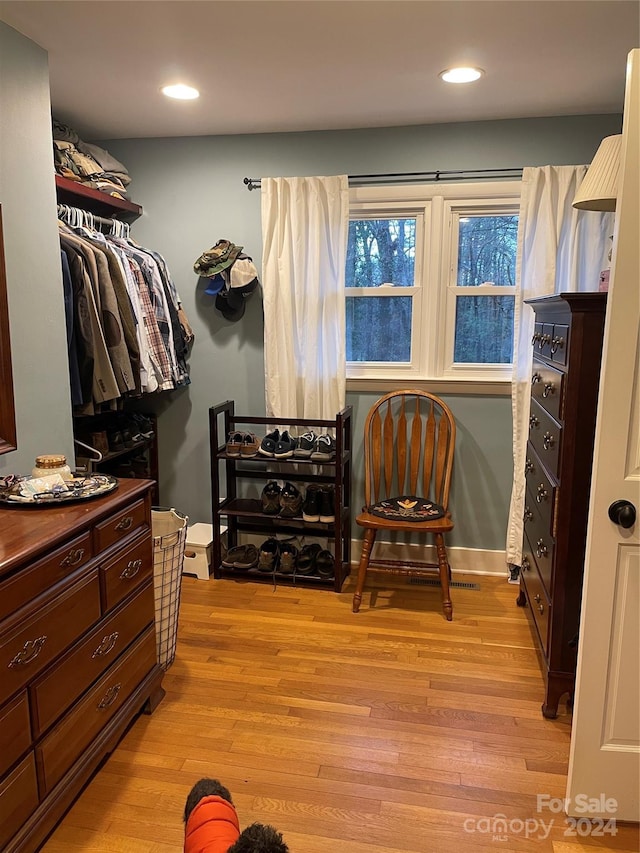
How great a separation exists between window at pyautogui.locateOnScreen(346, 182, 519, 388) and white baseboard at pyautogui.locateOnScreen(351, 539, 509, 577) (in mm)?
972

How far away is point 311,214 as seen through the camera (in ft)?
10.3

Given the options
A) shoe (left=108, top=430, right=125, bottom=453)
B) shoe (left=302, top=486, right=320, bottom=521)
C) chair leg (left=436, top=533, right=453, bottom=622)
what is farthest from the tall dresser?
shoe (left=108, top=430, right=125, bottom=453)

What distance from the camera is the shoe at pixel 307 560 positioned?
323 centimetres

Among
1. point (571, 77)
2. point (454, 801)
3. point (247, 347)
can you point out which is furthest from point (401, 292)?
point (454, 801)

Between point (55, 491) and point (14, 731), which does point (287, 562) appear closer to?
point (55, 491)

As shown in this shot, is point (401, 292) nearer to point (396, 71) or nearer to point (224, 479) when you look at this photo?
point (396, 71)

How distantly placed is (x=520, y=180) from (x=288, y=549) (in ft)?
7.46

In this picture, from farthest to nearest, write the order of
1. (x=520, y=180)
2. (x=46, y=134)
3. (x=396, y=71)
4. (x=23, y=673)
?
(x=520, y=180)
(x=396, y=71)
(x=46, y=134)
(x=23, y=673)

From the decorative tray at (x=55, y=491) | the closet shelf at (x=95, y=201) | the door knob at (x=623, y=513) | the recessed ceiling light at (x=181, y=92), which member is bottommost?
the decorative tray at (x=55, y=491)

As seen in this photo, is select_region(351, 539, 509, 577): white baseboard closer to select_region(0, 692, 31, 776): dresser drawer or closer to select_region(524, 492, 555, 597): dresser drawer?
select_region(524, 492, 555, 597): dresser drawer

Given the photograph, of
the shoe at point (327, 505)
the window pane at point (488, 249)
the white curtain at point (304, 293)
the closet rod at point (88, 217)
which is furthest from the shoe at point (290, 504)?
the closet rod at point (88, 217)

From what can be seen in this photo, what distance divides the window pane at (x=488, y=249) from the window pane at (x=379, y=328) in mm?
373

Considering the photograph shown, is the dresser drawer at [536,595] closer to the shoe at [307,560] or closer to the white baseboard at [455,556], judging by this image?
the white baseboard at [455,556]

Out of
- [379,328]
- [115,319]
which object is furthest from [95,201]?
[379,328]
